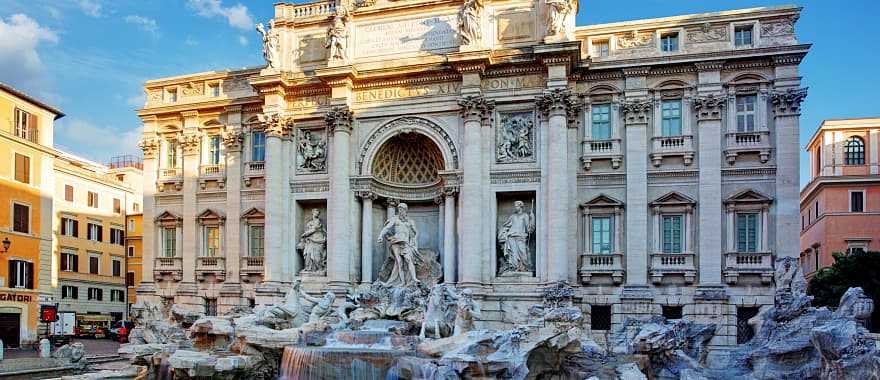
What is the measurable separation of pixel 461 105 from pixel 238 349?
11.0 meters

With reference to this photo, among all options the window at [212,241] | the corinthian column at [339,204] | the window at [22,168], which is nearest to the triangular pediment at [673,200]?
the corinthian column at [339,204]

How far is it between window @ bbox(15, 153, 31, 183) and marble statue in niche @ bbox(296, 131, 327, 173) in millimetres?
15076

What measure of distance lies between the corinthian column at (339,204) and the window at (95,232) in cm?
2667

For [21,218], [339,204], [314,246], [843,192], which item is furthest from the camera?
[843,192]

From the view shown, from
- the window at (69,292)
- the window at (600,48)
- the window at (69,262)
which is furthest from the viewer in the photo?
the window at (69,292)

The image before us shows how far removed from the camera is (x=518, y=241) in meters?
24.5

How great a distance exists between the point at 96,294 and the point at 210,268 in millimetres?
21521

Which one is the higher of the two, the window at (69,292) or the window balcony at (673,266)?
the window balcony at (673,266)

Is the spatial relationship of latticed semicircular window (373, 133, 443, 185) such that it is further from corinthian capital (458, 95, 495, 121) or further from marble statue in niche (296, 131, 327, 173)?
marble statue in niche (296, 131, 327, 173)

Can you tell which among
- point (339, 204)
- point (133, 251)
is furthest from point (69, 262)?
point (339, 204)

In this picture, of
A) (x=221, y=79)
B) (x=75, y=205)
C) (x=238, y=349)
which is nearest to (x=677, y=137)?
(x=238, y=349)

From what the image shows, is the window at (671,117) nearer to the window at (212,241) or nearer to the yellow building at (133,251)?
the window at (212,241)

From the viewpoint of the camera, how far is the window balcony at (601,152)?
80.9 feet

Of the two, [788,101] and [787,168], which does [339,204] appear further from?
[788,101]
